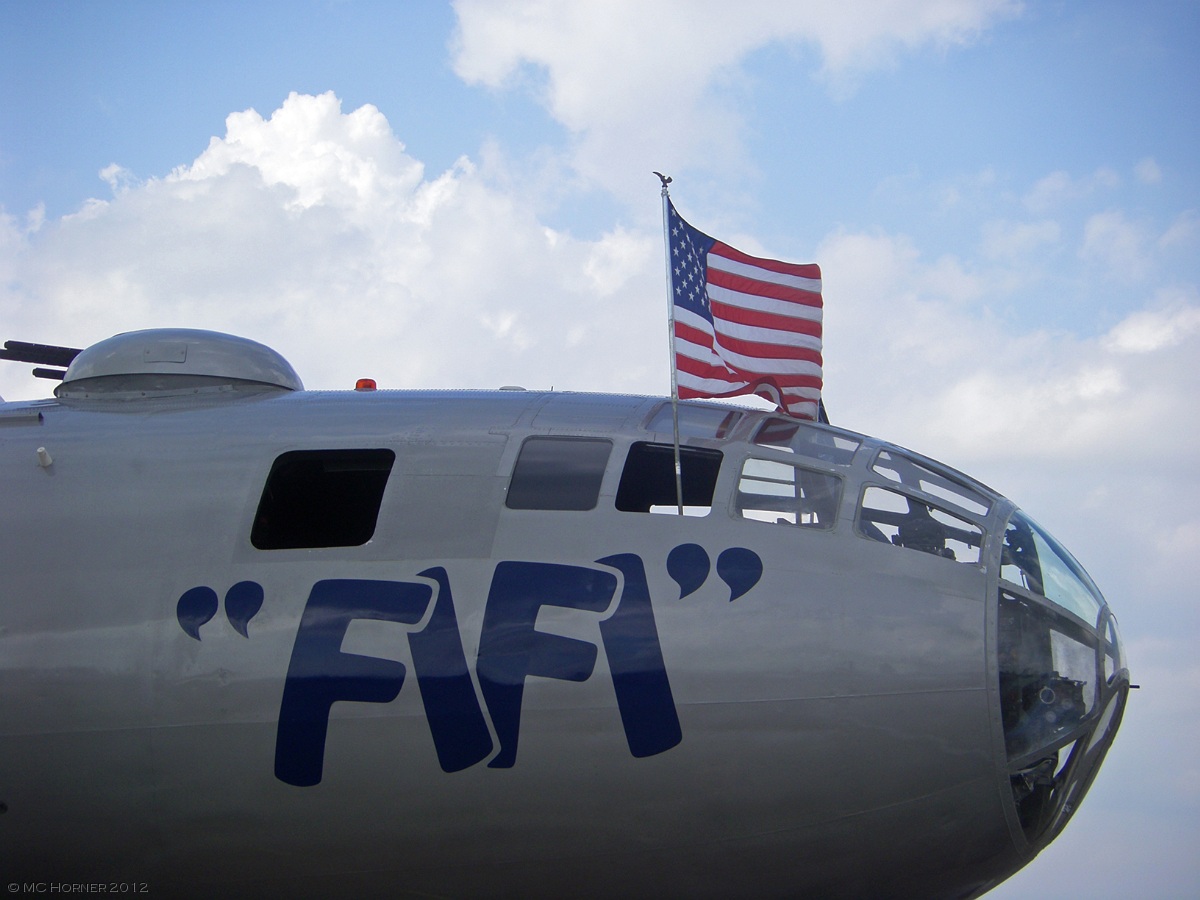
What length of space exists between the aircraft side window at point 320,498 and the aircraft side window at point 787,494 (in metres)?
2.65

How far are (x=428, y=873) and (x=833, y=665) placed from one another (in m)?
2.97

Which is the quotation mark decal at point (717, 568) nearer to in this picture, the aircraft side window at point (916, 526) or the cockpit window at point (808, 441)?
the aircraft side window at point (916, 526)

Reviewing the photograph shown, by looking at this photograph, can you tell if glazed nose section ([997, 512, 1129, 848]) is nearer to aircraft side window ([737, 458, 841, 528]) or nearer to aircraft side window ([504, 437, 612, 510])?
aircraft side window ([737, 458, 841, 528])

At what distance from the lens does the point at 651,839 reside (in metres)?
7.98

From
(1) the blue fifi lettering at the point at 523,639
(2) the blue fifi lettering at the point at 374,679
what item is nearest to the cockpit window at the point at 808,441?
(1) the blue fifi lettering at the point at 523,639

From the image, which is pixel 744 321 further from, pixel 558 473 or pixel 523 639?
pixel 523 639

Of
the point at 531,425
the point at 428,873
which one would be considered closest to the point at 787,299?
the point at 531,425

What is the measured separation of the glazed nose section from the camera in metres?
A: 7.99

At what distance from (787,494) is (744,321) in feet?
8.04

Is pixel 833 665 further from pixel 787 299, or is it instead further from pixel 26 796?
pixel 26 796

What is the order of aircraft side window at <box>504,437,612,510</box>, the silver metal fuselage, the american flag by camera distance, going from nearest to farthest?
the silver metal fuselage < aircraft side window at <box>504,437,612,510</box> < the american flag

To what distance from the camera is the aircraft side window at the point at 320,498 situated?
372 inches

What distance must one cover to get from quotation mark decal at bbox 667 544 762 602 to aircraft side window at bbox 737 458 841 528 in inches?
14.1

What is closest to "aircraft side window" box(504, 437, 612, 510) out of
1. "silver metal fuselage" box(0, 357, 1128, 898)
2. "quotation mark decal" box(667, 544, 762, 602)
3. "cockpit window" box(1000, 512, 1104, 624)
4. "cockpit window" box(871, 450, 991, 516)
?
"silver metal fuselage" box(0, 357, 1128, 898)
